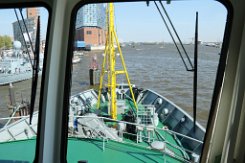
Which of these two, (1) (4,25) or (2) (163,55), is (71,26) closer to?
(1) (4,25)

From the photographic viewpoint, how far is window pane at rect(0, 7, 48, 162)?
88.0 inches

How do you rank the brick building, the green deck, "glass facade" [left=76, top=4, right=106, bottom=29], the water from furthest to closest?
the green deck, the brick building, "glass facade" [left=76, top=4, right=106, bottom=29], the water

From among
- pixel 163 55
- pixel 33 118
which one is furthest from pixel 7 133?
pixel 163 55

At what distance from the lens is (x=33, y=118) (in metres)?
2.34

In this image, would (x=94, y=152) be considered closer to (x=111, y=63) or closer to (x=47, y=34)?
(x=111, y=63)

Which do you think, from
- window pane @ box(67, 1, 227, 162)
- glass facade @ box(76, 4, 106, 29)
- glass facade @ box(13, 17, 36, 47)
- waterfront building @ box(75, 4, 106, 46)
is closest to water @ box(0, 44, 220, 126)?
window pane @ box(67, 1, 227, 162)

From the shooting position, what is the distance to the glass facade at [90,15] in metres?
2.14

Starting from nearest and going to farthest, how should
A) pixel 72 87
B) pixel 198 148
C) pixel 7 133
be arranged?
1. pixel 198 148
2. pixel 72 87
3. pixel 7 133

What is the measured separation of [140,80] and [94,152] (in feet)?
2.81

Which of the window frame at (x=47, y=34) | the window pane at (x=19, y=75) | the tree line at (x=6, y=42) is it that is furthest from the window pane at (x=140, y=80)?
the tree line at (x=6, y=42)

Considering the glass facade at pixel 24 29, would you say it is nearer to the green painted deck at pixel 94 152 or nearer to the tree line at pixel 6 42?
the tree line at pixel 6 42

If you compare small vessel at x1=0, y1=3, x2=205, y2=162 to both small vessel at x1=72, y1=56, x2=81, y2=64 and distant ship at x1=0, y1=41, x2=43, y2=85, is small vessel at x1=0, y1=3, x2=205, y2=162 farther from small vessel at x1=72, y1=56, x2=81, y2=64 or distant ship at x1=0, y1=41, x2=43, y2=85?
distant ship at x1=0, y1=41, x2=43, y2=85

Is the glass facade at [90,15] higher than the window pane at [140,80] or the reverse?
higher

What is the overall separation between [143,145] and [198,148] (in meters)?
0.55
